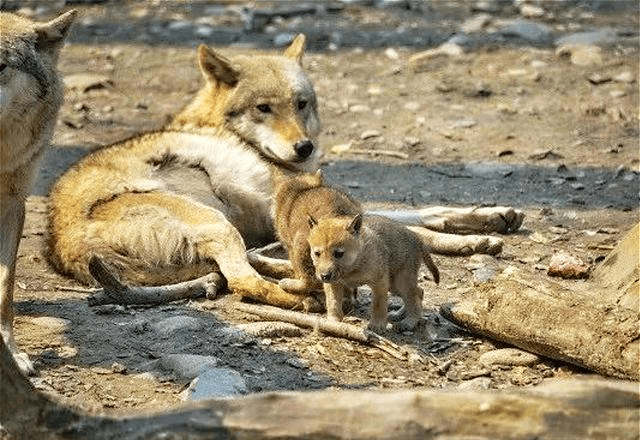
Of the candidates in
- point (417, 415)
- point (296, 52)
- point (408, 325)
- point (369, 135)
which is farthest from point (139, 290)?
point (369, 135)

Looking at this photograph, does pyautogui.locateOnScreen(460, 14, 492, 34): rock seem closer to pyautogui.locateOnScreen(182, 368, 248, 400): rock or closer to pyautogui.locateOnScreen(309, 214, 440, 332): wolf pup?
pyautogui.locateOnScreen(309, 214, 440, 332): wolf pup

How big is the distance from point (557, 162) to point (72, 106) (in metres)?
4.39

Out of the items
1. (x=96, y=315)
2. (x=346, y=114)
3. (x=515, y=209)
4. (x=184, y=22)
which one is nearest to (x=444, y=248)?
(x=515, y=209)

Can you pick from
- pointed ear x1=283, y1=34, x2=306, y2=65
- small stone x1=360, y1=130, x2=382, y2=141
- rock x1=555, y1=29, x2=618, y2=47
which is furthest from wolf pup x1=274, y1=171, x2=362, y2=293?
rock x1=555, y1=29, x2=618, y2=47

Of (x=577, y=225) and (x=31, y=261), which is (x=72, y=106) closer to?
(x=31, y=261)

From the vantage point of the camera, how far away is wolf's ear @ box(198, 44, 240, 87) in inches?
315

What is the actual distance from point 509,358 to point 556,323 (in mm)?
323

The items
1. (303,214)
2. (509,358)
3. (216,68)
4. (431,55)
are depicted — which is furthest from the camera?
(431,55)

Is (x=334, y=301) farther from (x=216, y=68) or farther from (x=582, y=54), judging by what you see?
(x=582, y=54)

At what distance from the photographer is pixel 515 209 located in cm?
802

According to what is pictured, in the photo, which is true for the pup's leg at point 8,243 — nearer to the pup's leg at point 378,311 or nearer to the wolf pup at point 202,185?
the wolf pup at point 202,185

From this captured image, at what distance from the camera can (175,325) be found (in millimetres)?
6000

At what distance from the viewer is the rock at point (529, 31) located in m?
12.2

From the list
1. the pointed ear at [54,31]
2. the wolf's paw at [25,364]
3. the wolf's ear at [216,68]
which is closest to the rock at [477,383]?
the wolf's paw at [25,364]
